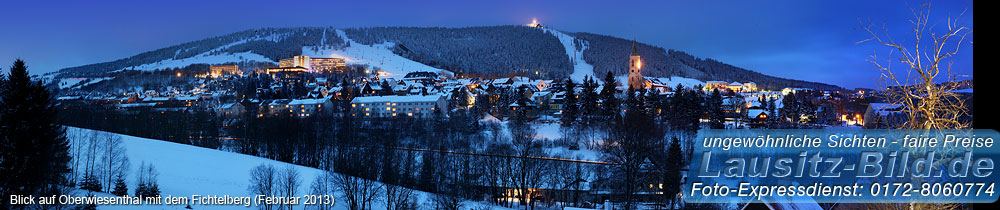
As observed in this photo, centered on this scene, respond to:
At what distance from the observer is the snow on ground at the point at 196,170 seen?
2186cm

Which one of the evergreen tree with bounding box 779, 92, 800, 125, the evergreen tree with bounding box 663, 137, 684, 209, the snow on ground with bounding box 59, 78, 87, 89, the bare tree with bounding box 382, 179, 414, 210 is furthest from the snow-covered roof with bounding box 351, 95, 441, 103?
the snow on ground with bounding box 59, 78, 87, 89

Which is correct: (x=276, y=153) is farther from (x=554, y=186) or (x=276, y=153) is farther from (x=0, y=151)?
(x=0, y=151)

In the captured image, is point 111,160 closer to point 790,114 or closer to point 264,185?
point 264,185

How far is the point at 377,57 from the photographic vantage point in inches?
5620

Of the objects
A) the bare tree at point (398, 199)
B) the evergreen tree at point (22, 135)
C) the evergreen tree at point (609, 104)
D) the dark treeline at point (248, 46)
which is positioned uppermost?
the dark treeline at point (248, 46)

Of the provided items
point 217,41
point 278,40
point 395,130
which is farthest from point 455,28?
point 395,130

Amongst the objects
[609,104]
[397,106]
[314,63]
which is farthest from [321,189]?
[314,63]

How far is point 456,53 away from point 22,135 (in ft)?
453

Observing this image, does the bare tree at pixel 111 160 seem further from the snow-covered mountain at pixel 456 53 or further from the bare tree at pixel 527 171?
the snow-covered mountain at pixel 456 53

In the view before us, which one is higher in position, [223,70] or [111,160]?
[223,70]

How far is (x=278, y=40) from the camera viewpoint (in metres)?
174

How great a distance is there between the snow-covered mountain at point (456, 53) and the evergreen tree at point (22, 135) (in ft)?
320

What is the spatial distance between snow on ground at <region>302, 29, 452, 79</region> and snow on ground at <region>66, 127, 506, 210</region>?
83.3 meters

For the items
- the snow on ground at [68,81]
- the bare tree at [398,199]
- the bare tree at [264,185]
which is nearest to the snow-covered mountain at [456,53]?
the snow on ground at [68,81]
